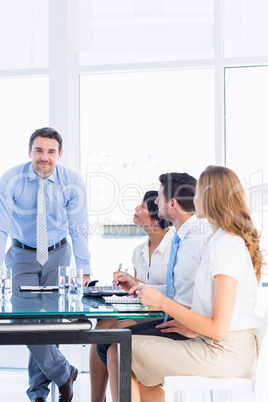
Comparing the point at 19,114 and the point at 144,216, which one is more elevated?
the point at 19,114

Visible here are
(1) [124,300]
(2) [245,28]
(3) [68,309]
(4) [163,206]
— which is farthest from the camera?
(2) [245,28]

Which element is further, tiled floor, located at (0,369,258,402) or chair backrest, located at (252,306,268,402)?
tiled floor, located at (0,369,258,402)

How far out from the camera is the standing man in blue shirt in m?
3.54

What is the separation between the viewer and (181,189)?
2.68 meters

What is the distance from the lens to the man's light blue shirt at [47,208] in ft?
11.8

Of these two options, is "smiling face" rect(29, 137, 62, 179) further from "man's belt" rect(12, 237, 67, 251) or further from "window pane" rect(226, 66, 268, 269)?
"window pane" rect(226, 66, 268, 269)

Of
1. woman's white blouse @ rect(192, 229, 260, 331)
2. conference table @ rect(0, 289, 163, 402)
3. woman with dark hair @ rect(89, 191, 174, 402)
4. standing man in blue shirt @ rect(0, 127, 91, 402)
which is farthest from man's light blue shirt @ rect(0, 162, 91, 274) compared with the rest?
woman's white blouse @ rect(192, 229, 260, 331)

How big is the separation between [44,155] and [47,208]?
0.35 meters

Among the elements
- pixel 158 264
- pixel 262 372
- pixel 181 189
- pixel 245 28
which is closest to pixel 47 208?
pixel 158 264

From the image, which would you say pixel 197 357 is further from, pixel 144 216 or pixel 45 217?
pixel 45 217

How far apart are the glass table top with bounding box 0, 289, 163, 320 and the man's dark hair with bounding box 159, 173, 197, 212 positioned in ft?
2.09

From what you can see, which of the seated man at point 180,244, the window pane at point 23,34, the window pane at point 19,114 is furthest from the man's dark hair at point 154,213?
the window pane at point 23,34

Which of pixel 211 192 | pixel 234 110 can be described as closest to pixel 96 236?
pixel 234 110

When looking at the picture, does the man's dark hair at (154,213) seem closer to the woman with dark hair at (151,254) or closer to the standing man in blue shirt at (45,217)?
the woman with dark hair at (151,254)
